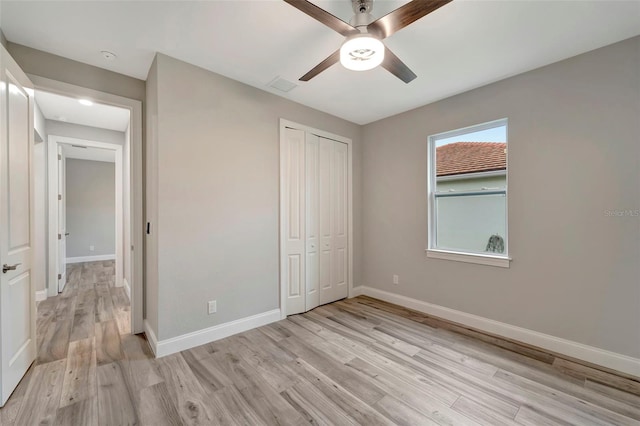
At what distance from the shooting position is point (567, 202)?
2406 mm

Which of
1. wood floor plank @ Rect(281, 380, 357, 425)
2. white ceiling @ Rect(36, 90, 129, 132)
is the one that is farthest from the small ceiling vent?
wood floor plank @ Rect(281, 380, 357, 425)

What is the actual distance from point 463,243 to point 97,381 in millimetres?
3800

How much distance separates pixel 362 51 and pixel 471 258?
2.53m

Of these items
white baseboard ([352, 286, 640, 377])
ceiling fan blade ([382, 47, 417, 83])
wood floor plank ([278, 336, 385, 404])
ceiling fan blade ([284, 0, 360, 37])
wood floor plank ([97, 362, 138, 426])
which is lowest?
wood floor plank ([278, 336, 385, 404])

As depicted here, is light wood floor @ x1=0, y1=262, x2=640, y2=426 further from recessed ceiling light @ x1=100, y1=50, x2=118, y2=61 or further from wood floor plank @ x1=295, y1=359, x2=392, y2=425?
recessed ceiling light @ x1=100, y1=50, x2=118, y2=61

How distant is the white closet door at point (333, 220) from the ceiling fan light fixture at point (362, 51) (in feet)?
6.16

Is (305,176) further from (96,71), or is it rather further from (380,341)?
(96,71)

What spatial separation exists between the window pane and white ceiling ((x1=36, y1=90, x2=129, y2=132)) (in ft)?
14.2

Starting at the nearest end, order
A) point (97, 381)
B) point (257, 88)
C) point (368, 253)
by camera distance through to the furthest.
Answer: point (97, 381)
point (257, 88)
point (368, 253)

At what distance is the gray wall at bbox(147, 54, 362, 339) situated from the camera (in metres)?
2.39

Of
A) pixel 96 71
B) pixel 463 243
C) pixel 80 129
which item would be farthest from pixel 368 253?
pixel 80 129

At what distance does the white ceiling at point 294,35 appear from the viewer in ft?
5.96

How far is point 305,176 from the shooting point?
349 cm

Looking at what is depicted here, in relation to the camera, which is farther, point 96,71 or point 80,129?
point 80,129
